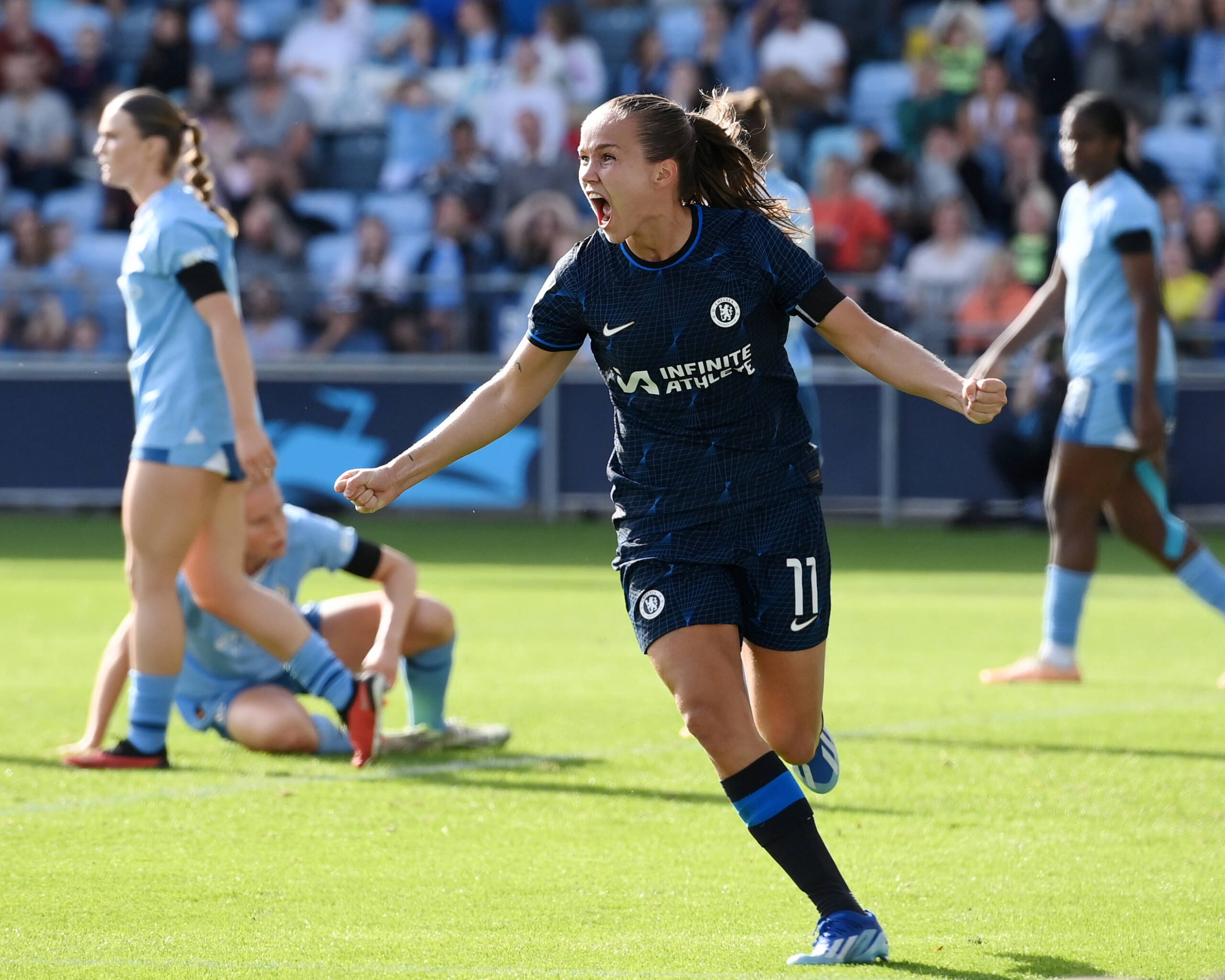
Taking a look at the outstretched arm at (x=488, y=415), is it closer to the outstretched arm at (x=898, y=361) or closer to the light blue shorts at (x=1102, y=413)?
the outstretched arm at (x=898, y=361)

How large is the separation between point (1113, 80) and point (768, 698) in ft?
51.4

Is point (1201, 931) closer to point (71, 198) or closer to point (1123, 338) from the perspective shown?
point (1123, 338)

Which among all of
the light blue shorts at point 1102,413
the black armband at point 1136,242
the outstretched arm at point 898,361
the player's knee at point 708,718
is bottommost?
the player's knee at point 708,718

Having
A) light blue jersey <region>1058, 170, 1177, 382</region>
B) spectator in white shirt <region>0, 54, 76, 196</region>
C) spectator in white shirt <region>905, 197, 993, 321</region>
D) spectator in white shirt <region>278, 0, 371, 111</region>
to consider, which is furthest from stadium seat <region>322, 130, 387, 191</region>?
light blue jersey <region>1058, 170, 1177, 382</region>

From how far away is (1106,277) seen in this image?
8297 mm

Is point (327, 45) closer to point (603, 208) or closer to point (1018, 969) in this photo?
point (603, 208)

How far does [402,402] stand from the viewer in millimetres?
16359

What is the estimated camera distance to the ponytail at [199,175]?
658cm

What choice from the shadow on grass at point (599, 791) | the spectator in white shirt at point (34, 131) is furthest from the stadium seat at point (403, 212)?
the shadow on grass at point (599, 791)

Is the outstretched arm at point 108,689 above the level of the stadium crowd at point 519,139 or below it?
below

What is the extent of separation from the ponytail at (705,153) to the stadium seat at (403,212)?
15170mm

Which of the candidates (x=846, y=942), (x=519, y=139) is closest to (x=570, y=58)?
(x=519, y=139)

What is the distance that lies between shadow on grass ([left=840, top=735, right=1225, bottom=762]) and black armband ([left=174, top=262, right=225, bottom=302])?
9.23 feet

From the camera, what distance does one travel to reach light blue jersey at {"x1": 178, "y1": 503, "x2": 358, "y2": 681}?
6957mm
